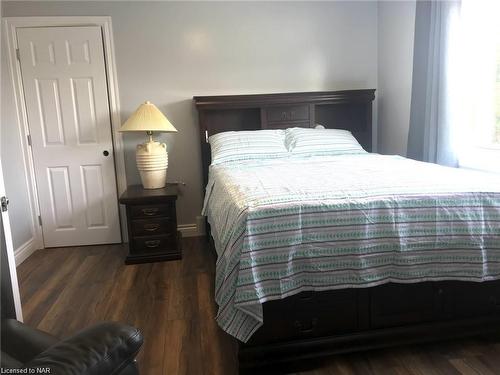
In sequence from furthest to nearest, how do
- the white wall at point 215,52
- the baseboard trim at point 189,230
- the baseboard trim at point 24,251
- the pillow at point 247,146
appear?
the baseboard trim at point 189,230 < the white wall at point 215,52 < the baseboard trim at point 24,251 < the pillow at point 247,146

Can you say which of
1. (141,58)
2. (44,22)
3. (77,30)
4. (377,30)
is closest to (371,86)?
(377,30)

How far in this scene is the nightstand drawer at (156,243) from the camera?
304 centimetres

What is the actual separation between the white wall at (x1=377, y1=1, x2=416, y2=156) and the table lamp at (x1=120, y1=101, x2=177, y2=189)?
80.7 inches

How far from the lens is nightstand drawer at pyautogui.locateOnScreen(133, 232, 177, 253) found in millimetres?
3035

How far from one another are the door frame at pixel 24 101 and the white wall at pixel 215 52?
0.06 meters

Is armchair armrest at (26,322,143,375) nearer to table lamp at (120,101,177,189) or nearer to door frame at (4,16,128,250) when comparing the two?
table lamp at (120,101,177,189)

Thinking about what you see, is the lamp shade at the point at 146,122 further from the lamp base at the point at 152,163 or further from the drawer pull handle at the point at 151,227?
the drawer pull handle at the point at 151,227

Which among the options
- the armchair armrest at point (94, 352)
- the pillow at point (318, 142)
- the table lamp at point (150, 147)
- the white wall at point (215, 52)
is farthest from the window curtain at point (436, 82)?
the armchair armrest at point (94, 352)

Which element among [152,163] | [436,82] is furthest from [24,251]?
[436,82]

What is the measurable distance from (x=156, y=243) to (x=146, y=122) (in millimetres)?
1006

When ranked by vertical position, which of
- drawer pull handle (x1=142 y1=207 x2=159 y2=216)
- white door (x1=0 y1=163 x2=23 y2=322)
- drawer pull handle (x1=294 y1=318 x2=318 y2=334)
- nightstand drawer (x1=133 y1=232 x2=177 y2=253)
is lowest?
nightstand drawer (x1=133 y1=232 x2=177 y2=253)

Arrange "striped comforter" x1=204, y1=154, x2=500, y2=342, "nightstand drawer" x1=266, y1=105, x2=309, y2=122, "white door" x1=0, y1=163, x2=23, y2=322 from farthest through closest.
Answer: "nightstand drawer" x1=266, y1=105, x2=309, y2=122 < "striped comforter" x1=204, y1=154, x2=500, y2=342 < "white door" x1=0, y1=163, x2=23, y2=322

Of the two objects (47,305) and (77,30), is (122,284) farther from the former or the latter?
(77,30)

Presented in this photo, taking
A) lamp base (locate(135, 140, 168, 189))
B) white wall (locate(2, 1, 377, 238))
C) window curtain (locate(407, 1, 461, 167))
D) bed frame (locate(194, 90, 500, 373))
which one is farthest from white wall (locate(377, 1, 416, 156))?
lamp base (locate(135, 140, 168, 189))
